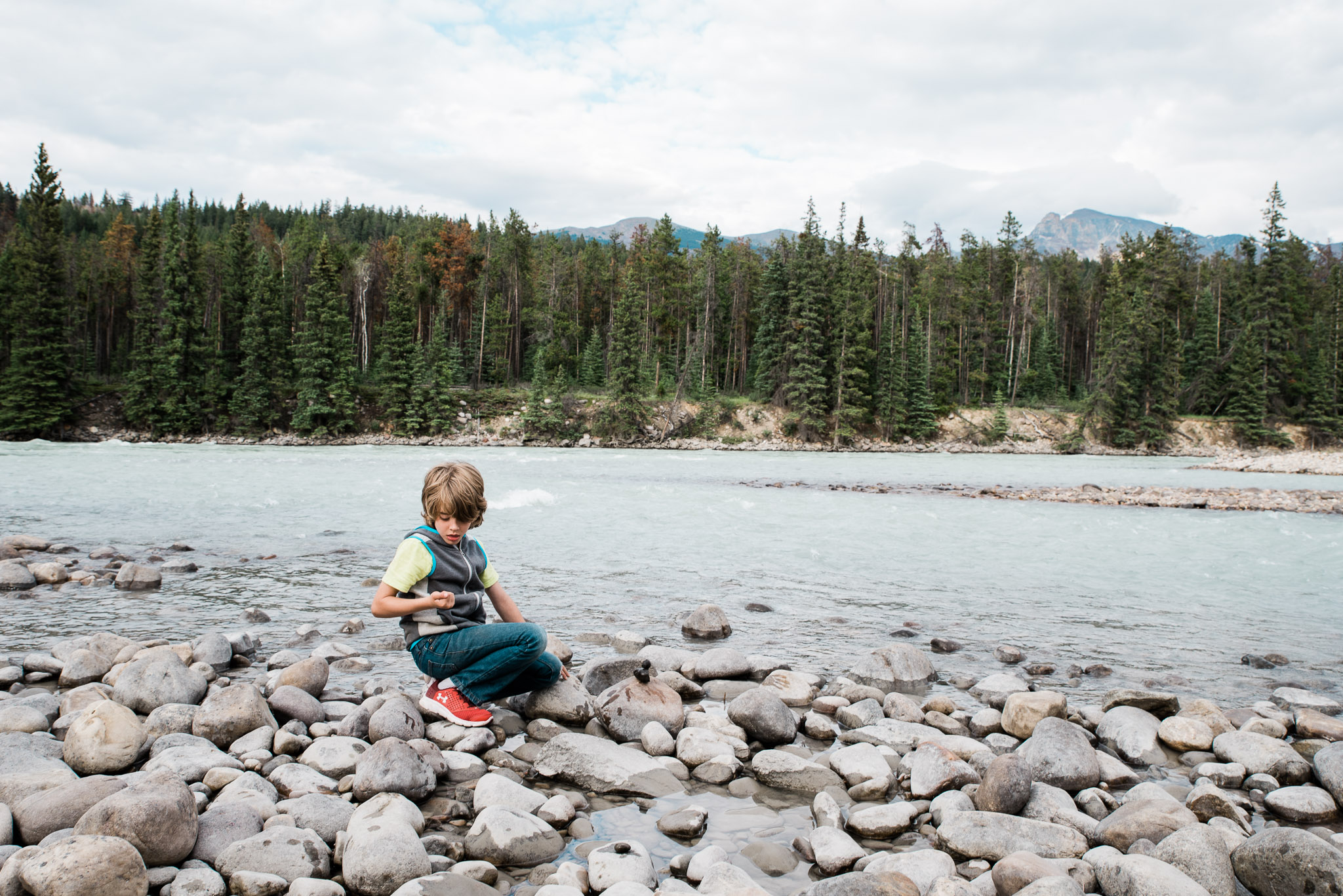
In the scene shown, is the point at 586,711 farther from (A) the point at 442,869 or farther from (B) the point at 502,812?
(A) the point at 442,869

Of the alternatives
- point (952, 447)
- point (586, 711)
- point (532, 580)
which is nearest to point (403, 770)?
point (586, 711)

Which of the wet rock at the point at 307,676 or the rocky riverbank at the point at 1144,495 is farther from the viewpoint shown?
the rocky riverbank at the point at 1144,495

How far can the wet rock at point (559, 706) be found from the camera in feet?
15.0

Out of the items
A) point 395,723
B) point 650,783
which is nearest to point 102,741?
point 395,723

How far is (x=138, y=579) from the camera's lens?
805cm

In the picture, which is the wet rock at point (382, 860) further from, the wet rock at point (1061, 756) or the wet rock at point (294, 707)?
the wet rock at point (1061, 756)

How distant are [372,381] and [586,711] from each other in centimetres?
5927

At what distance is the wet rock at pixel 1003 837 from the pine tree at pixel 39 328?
189 ft

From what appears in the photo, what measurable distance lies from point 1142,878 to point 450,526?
3498 millimetres

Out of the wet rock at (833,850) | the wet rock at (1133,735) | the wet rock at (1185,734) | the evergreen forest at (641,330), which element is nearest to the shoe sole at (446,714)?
the wet rock at (833,850)

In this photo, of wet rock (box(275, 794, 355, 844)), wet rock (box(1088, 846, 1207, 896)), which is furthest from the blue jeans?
wet rock (box(1088, 846, 1207, 896))

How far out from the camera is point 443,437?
51156 mm

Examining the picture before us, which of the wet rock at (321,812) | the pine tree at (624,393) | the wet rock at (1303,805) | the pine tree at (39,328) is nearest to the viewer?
the wet rock at (321,812)

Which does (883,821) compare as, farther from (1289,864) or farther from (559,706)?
(559,706)
